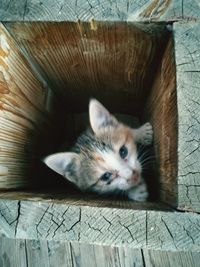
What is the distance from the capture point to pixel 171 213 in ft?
3.14

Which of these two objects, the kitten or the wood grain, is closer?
the wood grain

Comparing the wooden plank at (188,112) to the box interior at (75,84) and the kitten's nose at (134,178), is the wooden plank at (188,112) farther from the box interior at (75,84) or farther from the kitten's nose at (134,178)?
the kitten's nose at (134,178)

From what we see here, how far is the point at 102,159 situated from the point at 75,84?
1.18 ft

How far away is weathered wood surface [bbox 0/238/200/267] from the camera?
4.91 feet

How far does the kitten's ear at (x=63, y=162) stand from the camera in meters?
1.48

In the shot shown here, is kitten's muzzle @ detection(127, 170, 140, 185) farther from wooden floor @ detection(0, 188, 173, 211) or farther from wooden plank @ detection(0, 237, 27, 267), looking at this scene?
wooden plank @ detection(0, 237, 27, 267)

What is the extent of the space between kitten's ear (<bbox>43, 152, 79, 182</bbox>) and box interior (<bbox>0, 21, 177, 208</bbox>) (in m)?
0.12

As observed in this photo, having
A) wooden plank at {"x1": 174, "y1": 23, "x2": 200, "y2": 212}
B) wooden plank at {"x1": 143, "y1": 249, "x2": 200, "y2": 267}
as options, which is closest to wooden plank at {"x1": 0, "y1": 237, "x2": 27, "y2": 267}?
wooden plank at {"x1": 143, "y1": 249, "x2": 200, "y2": 267}

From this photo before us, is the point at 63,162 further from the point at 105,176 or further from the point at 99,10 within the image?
the point at 99,10

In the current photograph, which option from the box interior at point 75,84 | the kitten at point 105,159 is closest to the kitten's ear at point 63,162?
the kitten at point 105,159

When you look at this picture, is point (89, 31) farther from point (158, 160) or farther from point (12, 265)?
point (12, 265)

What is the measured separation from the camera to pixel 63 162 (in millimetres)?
1552

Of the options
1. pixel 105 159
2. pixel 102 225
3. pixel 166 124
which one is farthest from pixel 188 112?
pixel 105 159

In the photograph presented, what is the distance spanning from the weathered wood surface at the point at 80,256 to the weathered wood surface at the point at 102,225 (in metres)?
0.57
